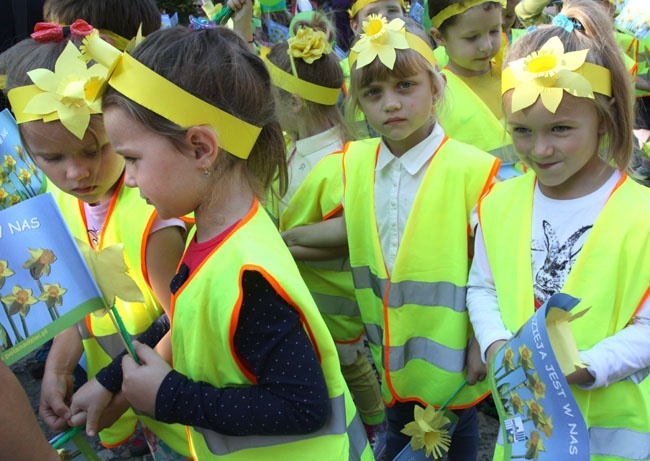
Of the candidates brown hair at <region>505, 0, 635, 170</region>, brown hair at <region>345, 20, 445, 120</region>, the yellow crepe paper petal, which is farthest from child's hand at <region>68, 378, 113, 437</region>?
brown hair at <region>505, 0, 635, 170</region>

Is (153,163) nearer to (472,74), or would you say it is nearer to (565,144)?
(565,144)

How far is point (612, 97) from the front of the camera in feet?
6.08

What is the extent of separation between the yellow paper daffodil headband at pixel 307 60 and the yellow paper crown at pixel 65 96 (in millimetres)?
1300

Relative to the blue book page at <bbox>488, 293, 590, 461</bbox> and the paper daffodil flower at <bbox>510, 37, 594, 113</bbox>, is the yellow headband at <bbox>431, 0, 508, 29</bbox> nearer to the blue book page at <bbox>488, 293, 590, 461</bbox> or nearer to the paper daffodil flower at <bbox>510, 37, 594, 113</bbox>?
the paper daffodil flower at <bbox>510, 37, 594, 113</bbox>

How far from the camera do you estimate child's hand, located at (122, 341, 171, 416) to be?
4.94 feet

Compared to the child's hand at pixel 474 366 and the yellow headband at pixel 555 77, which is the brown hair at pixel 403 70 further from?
the child's hand at pixel 474 366

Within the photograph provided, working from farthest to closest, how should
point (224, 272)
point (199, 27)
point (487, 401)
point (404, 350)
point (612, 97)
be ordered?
point (487, 401)
point (404, 350)
point (612, 97)
point (199, 27)
point (224, 272)

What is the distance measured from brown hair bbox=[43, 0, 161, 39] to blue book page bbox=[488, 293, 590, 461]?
1739 millimetres

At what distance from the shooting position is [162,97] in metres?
1.46

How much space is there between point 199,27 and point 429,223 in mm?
1025

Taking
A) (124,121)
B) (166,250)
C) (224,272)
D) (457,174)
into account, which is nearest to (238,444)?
(224,272)

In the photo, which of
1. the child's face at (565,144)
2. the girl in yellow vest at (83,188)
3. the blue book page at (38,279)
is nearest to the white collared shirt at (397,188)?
the child's face at (565,144)

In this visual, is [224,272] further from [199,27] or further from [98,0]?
[98,0]

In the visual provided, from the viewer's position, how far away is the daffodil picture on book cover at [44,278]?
1393 mm
